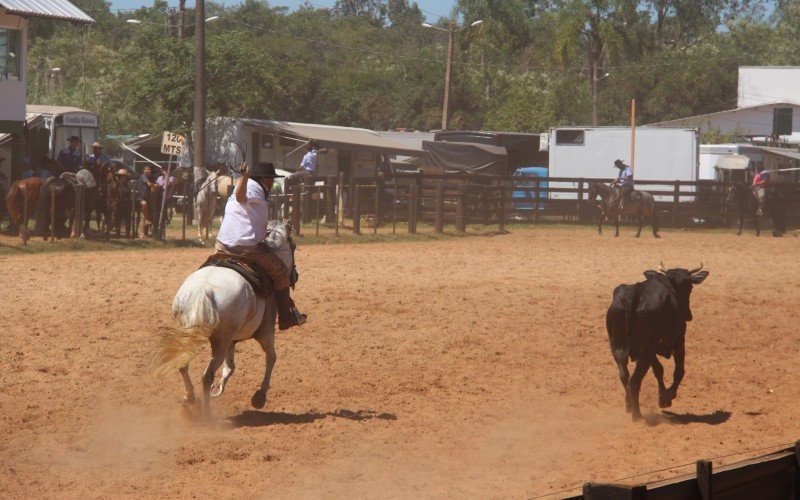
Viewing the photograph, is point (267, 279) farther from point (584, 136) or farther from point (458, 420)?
point (584, 136)

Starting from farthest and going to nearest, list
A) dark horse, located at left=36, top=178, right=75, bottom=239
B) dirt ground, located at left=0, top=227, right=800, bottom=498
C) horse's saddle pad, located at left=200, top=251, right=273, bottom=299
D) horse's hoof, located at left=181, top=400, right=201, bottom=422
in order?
dark horse, located at left=36, top=178, right=75, bottom=239 → horse's saddle pad, located at left=200, top=251, right=273, bottom=299 → horse's hoof, located at left=181, top=400, right=201, bottom=422 → dirt ground, located at left=0, top=227, right=800, bottom=498

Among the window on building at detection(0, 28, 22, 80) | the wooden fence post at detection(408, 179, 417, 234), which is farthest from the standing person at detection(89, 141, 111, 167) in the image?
the wooden fence post at detection(408, 179, 417, 234)

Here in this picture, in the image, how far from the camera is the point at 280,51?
69500 millimetres

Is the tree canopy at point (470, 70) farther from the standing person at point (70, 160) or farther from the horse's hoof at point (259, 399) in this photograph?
the horse's hoof at point (259, 399)

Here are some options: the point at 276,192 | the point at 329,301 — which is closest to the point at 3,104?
the point at 276,192

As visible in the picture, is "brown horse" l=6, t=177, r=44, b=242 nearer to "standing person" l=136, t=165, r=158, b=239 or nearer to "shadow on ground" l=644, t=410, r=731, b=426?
"standing person" l=136, t=165, r=158, b=239

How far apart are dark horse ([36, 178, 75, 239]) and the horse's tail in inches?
533

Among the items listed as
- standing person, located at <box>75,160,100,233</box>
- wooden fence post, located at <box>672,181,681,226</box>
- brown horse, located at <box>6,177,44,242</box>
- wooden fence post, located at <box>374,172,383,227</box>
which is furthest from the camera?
wooden fence post, located at <box>672,181,681,226</box>

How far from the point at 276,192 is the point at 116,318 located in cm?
1365

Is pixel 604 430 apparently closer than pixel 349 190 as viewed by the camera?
Yes

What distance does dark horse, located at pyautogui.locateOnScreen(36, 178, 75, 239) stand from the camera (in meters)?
21.4

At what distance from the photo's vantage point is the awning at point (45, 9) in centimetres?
2659

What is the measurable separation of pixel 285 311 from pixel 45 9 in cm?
2037

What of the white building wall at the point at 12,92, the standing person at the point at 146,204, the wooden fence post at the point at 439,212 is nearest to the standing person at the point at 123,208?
the standing person at the point at 146,204
